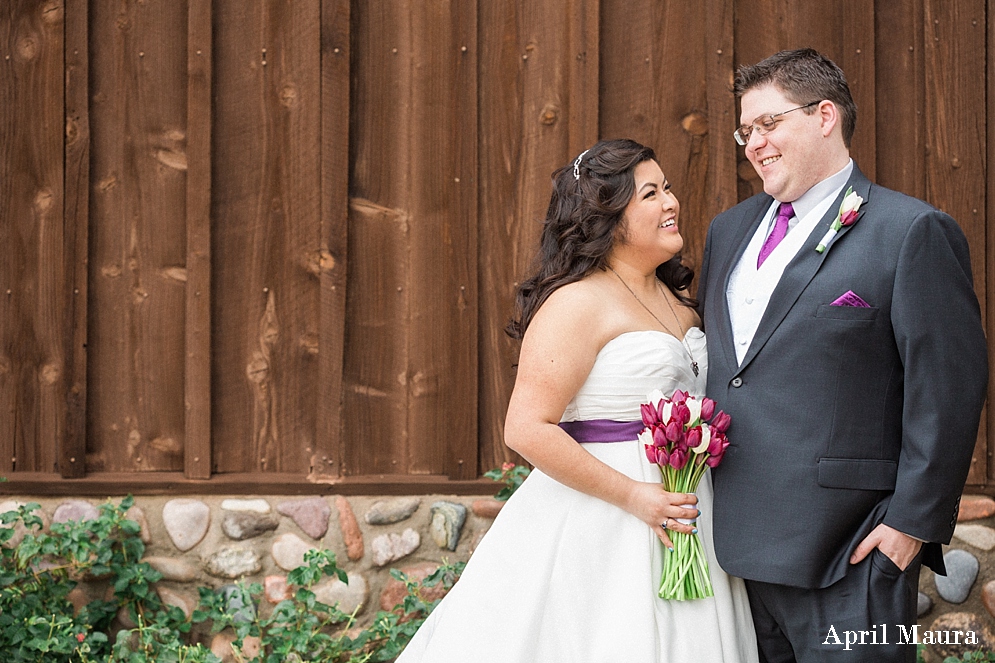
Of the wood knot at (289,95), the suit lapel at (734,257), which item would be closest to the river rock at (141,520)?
the wood knot at (289,95)

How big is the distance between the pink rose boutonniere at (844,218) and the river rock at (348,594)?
2.29 meters

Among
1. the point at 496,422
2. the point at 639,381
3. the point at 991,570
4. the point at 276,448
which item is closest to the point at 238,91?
the point at 276,448

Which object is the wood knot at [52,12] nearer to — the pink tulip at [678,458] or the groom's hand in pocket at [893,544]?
the pink tulip at [678,458]

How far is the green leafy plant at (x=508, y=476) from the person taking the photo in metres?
3.56

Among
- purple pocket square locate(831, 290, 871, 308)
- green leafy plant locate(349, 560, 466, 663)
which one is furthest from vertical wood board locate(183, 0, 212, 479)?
purple pocket square locate(831, 290, 871, 308)

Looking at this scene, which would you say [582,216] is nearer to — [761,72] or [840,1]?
[761,72]

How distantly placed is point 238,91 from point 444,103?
0.87m

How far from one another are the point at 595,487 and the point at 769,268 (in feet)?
2.56

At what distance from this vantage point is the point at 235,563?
369 cm

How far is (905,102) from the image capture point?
3.80 metres

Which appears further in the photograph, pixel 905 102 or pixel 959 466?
pixel 905 102

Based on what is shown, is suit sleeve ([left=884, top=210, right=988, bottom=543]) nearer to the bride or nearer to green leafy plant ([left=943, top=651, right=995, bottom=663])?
the bride

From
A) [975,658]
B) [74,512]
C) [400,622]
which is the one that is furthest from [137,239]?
[975,658]

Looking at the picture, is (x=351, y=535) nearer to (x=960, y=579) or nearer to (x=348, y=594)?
(x=348, y=594)
